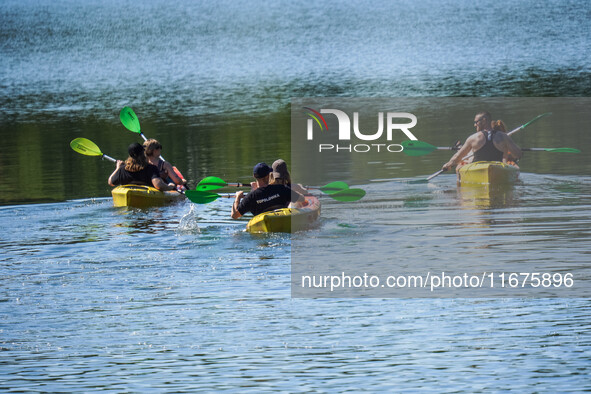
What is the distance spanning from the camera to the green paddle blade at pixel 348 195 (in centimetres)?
1656

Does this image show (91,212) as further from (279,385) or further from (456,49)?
(456,49)

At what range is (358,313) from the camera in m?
10.8

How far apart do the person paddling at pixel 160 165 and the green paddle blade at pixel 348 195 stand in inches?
138

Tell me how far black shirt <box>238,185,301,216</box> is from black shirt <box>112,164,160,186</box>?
389cm

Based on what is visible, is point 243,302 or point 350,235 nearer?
point 243,302

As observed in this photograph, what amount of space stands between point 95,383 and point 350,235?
6176 mm

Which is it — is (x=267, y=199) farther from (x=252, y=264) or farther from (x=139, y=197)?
(x=139, y=197)

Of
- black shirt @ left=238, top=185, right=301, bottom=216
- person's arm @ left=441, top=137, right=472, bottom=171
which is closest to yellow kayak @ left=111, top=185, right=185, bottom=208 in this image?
black shirt @ left=238, top=185, right=301, bottom=216

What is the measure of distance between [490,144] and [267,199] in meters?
6.04

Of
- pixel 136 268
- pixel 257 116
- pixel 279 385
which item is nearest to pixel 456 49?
pixel 257 116

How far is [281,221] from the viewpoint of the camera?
1463cm

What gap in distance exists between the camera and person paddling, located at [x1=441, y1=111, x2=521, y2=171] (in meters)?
18.8

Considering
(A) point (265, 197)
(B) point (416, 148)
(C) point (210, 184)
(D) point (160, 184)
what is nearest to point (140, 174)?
(D) point (160, 184)

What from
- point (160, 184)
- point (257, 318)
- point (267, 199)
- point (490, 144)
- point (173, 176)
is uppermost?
point (490, 144)
